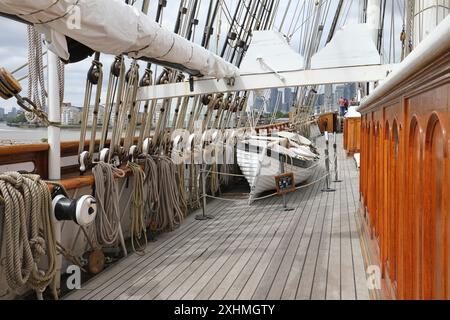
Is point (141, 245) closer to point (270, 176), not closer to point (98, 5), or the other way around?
point (98, 5)

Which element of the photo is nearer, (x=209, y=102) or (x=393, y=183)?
(x=393, y=183)

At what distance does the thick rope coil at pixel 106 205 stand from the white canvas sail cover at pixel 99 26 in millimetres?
989

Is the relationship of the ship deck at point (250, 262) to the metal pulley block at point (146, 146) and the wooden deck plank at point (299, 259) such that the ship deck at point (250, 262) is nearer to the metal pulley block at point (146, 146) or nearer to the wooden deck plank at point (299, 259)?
the wooden deck plank at point (299, 259)

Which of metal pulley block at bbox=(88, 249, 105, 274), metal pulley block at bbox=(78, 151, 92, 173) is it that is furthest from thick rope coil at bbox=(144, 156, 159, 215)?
metal pulley block at bbox=(88, 249, 105, 274)

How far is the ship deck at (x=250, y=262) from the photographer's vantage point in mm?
3020

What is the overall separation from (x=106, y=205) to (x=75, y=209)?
88 cm

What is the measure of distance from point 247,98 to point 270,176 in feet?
8.03

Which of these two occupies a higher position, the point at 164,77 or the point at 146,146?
the point at 164,77

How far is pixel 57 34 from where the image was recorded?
2.62 metres

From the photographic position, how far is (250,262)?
365cm

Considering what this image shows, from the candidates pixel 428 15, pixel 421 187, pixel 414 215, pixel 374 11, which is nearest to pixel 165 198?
pixel 428 15

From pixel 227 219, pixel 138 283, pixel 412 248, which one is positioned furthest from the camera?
pixel 227 219

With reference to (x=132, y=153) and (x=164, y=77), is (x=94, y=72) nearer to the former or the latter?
(x=132, y=153)
